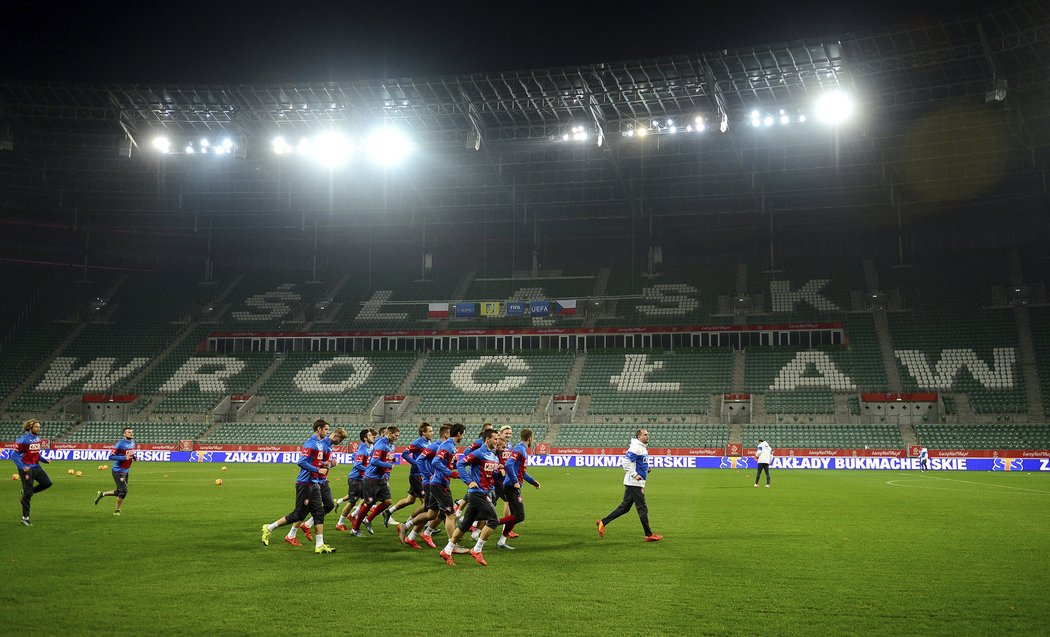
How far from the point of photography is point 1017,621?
938 cm

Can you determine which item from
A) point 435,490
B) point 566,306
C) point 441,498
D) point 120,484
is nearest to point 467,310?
point 566,306

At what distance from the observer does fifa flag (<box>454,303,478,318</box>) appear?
66375 millimetres

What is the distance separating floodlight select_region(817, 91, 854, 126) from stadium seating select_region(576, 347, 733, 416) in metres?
18.2

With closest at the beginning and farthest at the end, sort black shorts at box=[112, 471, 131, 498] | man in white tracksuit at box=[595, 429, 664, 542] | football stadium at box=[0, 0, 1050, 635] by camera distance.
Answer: football stadium at box=[0, 0, 1050, 635] < man in white tracksuit at box=[595, 429, 664, 542] < black shorts at box=[112, 471, 131, 498]

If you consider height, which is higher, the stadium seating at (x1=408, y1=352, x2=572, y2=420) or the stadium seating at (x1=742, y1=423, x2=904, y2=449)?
the stadium seating at (x1=408, y1=352, x2=572, y2=420)

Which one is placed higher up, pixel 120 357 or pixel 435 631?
pixel 120 357

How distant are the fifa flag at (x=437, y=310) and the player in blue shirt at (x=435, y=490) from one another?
5055 cm

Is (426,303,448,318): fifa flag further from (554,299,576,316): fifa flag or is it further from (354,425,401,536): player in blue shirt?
(354,425,401,536): player in blue shirt

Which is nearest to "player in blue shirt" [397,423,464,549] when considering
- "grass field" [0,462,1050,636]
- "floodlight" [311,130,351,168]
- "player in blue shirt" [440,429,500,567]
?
"grass field" [0,462,1050,636]

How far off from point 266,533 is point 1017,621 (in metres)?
11.8

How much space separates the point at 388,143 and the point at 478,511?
1730 inches

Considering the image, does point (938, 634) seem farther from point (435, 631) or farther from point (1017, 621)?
point (435, 631)

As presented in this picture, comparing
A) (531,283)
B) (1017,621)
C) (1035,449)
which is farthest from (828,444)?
(1017,621)

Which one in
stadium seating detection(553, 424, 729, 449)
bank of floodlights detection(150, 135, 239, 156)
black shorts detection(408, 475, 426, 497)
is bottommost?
black shorts detection(408, 475, 426, 497)
